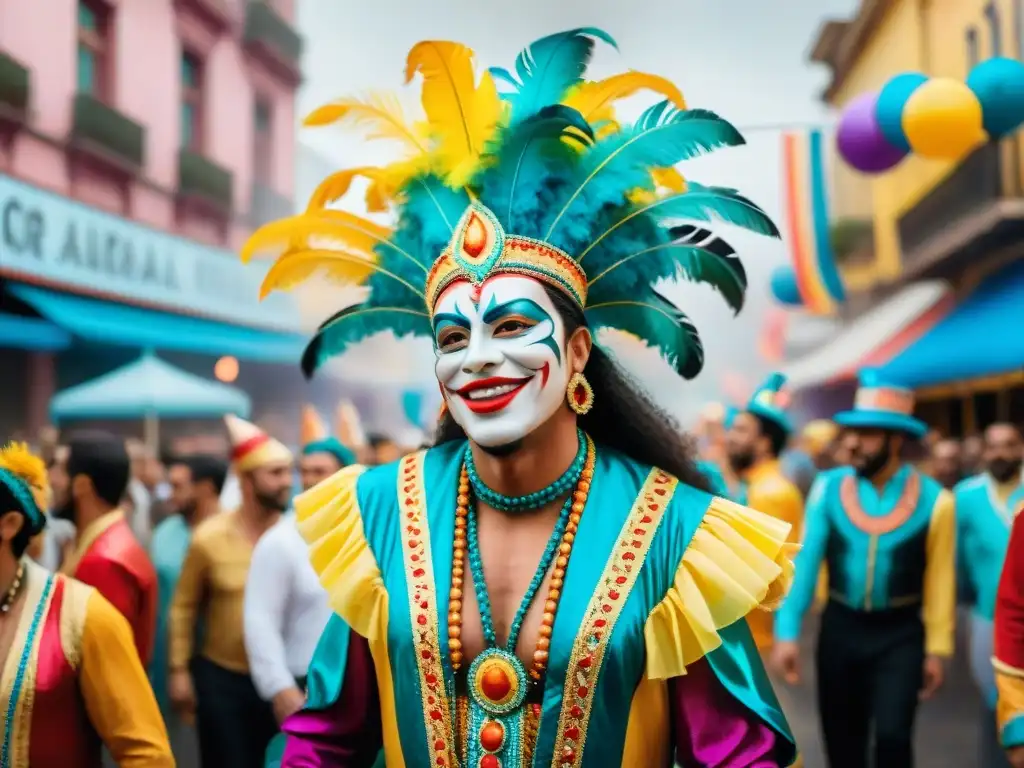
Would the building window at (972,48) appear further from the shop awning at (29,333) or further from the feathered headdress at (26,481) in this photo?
the feathered headdress at (26,481)

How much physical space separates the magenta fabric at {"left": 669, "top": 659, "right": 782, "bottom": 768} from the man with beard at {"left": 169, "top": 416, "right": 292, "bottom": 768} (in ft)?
8.74

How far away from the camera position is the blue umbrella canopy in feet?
31.0

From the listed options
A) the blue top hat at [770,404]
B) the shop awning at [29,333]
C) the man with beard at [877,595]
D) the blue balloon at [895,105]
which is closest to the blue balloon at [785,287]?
the blue balloon at [895,105]

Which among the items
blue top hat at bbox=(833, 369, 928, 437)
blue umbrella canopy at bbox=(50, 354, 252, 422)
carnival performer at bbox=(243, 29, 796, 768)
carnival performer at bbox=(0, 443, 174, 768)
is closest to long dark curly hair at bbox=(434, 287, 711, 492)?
carnival performer at bbox=(243, 29, 796, 768)

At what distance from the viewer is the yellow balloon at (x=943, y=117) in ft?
22.3

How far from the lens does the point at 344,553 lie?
8.63 feet

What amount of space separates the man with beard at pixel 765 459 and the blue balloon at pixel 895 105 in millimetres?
1734

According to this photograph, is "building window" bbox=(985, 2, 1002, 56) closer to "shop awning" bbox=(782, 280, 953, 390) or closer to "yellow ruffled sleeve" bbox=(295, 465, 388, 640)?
"shop awning" bbox=(782, 280, 953, 390)

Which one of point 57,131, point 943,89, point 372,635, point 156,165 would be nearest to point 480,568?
point 372,635

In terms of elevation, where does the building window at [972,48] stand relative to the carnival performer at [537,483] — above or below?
above

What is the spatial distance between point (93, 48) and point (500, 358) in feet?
34.6

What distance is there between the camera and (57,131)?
10.7m

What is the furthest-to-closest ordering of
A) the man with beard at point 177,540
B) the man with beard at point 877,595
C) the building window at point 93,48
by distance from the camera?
the building window at point 93,48
the man with beard at point 177,540
the man with beard at point 877,595

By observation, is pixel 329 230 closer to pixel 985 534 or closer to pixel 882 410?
pixel 882 410
